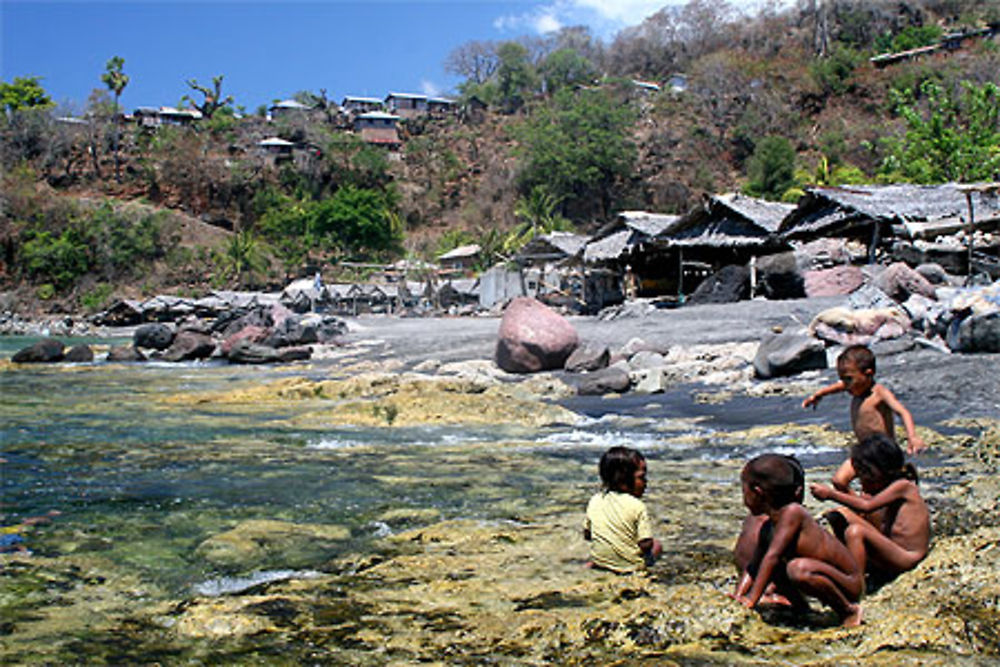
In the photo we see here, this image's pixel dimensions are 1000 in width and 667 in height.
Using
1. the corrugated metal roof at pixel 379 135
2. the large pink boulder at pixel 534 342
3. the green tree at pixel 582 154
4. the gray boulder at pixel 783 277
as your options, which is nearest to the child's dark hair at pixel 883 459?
the large pink boulder at pixel 534 342

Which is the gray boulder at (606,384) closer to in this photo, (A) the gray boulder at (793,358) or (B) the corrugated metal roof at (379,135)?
(A) the gray boulder at (793,358)

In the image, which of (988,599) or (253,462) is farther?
(253,462)

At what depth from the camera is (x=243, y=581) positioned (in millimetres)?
4250

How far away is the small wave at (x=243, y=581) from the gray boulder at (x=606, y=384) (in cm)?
808

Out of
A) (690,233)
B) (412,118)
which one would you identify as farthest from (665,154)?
(690,233)

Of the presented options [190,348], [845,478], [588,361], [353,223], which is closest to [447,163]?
[353,223]

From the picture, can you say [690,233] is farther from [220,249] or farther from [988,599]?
[220,249]

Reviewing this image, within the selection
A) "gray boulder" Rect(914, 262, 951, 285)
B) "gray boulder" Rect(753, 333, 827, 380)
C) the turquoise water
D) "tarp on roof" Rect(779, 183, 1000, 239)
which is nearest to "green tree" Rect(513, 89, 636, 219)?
"tarp on roof" Rect(779, 183, 1000, 239)

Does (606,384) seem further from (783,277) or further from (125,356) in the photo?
(125,356)

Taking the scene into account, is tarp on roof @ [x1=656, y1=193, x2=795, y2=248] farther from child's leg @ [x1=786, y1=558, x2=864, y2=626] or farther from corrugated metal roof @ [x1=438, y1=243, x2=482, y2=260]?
corrugated metal roof @ [x1=438, y1=243, x2=482, y2=260]

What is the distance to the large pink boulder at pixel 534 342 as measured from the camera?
15.1m

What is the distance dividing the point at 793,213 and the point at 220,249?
47611 mm

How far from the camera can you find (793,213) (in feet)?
76.1

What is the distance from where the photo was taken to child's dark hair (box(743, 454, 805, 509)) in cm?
341
